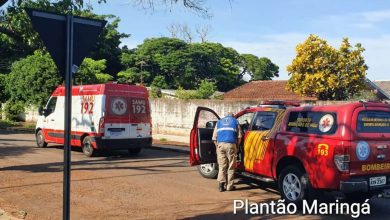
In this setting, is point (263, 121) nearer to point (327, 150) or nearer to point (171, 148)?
point (327, 150)

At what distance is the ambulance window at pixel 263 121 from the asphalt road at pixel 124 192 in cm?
131

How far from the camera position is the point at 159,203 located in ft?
28.6

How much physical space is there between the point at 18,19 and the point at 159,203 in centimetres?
502

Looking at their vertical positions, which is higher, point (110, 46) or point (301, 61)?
point (110, 46)

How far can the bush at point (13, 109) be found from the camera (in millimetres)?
33000

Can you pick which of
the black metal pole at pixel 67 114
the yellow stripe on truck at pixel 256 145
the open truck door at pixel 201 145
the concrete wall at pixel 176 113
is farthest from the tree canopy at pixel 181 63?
the black metal pole at pixel 67 114

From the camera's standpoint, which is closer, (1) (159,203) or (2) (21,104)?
(1) (159,203)

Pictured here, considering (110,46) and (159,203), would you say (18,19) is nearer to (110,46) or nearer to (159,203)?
(159,203)

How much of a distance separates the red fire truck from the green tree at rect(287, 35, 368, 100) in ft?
65.1

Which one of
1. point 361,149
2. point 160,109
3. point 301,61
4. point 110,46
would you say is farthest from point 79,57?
point 110,46

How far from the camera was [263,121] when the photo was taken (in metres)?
9.84

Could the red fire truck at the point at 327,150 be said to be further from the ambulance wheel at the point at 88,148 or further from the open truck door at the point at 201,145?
the ambulance wheel at the point at 88,148

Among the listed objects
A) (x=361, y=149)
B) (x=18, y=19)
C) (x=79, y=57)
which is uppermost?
(x=18, y=19)

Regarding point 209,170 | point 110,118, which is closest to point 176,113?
point 110,118
